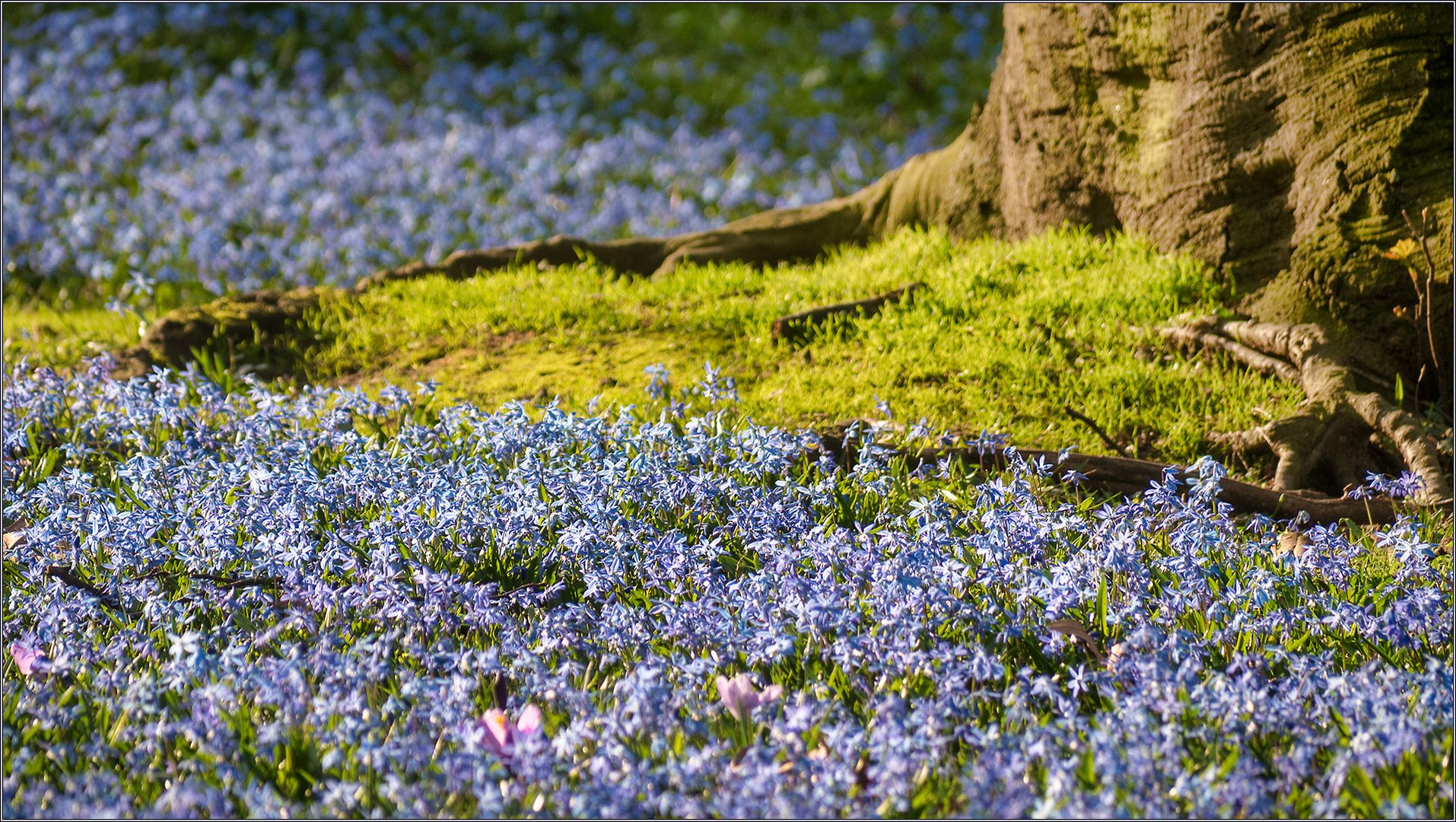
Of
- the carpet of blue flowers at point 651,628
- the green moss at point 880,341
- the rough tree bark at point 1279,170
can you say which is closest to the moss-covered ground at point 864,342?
the green moss at point 880,341

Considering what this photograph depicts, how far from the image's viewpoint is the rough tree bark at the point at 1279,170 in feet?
15.7

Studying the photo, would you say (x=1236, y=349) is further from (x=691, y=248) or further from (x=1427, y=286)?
(x=691, y=248)

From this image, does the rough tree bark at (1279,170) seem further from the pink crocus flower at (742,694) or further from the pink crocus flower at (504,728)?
the pink crocus flower at (504,728)

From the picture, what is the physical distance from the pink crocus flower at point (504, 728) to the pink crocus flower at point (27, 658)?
3.59ft

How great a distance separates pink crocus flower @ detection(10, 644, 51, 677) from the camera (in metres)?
2.93

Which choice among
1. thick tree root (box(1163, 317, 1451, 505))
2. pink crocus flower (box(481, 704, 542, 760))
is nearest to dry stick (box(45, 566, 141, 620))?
pink crocus flower (box(481, 704, 542, 760))

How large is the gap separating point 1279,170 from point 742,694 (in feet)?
Result: 12.3

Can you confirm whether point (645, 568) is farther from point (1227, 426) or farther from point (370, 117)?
point (370, 117)

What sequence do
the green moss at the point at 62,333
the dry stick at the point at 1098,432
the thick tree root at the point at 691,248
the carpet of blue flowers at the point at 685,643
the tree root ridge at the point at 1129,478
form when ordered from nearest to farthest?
the carpet of blue flowers at the point at 685,643 < the tree root ridge at the point at 1129,478 < the dry stick at the point at 1098,432 < the green moss at the point at 62,333 < the thick tree root at the point at 691,248

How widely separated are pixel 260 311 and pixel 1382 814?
5718mm

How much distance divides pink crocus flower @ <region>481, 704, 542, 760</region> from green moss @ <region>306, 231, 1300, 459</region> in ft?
7.74

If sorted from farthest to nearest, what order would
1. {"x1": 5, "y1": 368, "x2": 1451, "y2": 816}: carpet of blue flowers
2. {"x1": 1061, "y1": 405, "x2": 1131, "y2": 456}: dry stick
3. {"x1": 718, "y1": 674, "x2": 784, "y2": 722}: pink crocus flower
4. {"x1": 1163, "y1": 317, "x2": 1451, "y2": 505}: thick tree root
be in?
{"x1": 1061, "y1": 405, "x2": 1131, "y2": 456}: dry stick < {"x1": 1163, "y1": 317, "x2": 1451, "y2": 505}: thick tree root < {"x1": 718, "y1": 674, "x2": 784, "y2": 722}: pink crocus flower < {"x1": 5, "y1": 368, "x2": 1451, "y2": 816}: carpet of blue flowers

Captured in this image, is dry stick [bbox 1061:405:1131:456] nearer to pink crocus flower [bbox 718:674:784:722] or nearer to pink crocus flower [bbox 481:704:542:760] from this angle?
pink crocus flower [bbox 718:674:784:722]

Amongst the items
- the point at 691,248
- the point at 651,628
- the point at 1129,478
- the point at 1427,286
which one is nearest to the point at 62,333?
the point at 691,248
